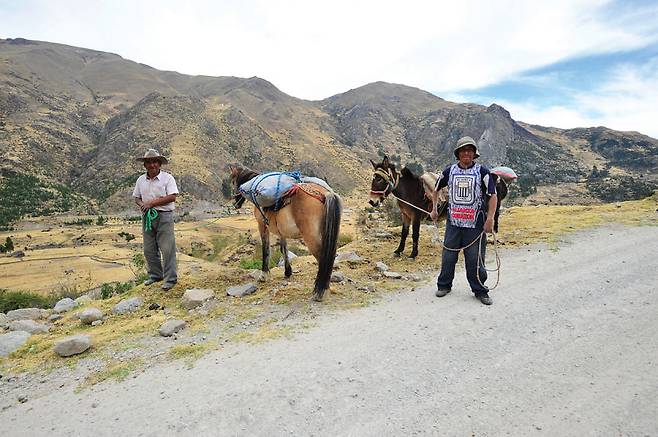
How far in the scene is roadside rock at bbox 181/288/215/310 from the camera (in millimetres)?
5215

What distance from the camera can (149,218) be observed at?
5.96 meters

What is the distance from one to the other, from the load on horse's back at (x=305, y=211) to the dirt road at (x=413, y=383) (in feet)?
2.80

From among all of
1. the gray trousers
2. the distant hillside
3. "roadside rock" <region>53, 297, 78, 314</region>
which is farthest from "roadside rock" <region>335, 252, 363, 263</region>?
A: the distant hillside

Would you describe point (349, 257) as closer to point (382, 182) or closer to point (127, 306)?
point (382, 182)

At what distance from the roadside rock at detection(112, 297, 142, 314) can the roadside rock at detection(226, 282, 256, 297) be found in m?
1.31

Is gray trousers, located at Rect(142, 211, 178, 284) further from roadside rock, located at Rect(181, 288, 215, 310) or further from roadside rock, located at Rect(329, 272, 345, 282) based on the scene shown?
roadside rock, located at Rect(329, 272, 345, 282)

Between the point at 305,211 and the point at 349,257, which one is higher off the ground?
the point at 305,211

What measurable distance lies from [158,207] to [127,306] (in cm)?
158

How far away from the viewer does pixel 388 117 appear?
105 metres

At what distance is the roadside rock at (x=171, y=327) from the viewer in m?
4.40

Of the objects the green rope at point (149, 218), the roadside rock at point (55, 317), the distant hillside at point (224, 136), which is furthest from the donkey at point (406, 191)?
the distant hillside at point (224, 136)

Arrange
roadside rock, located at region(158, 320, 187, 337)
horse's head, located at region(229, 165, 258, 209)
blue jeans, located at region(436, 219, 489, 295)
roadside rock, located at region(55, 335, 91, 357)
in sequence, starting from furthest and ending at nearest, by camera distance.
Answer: horse's head, located at region(229, 165, 258, 209)
blue jeans, located at region(436, 219, 489, 295)
roadside rock, located at region(158, 320, 187, 337)
roadside rock, located at region(55, 335, 91, 357)

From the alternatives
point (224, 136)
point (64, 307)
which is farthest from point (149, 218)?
point (224, 136)

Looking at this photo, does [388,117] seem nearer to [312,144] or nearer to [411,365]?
[312,144]
